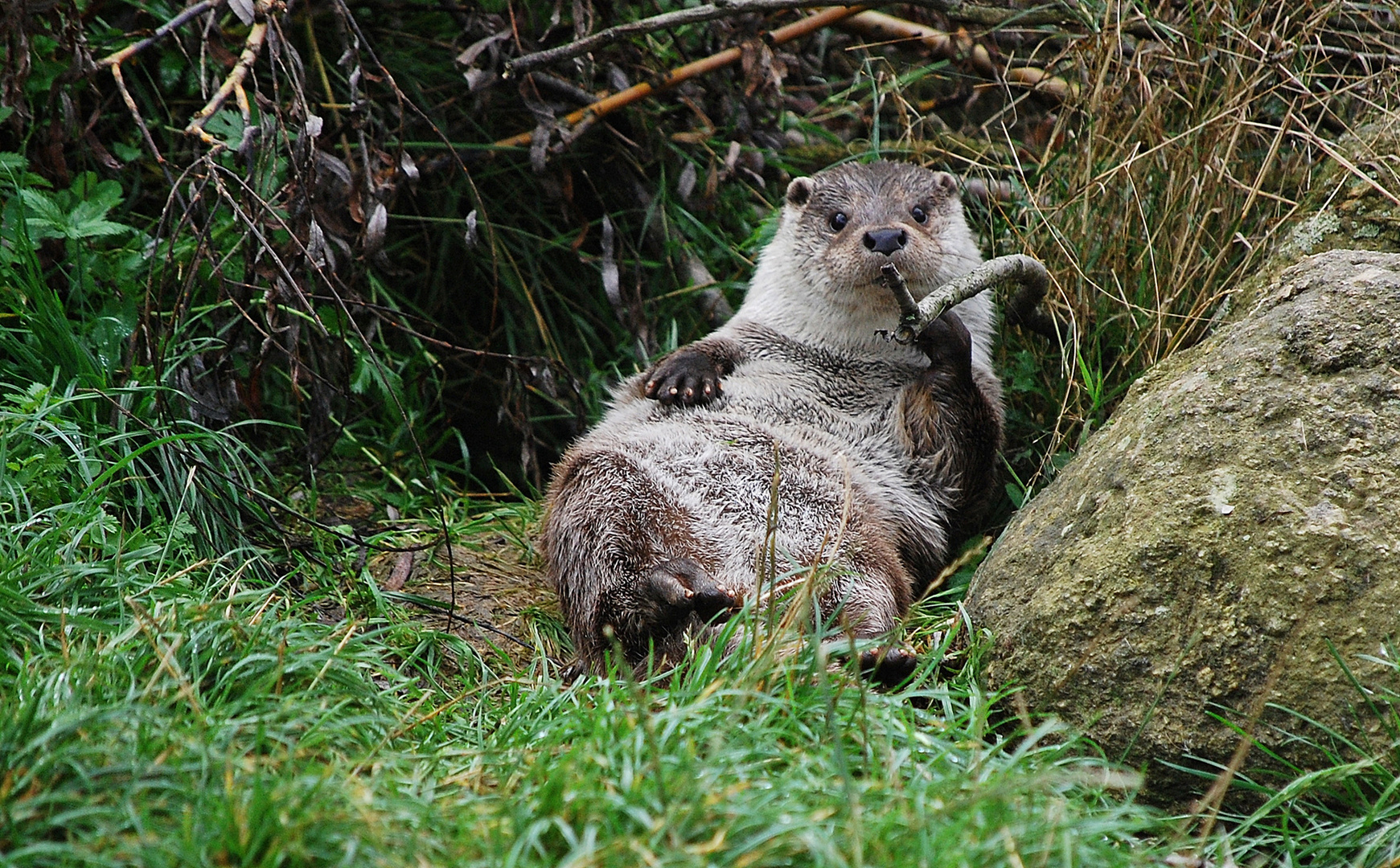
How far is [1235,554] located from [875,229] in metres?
Answer: 1.72

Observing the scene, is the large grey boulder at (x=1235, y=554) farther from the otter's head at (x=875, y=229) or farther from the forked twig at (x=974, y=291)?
the otter's head at (x=875, y=229)

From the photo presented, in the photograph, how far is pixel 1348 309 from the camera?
2.99m

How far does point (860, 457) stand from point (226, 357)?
2.11 metres

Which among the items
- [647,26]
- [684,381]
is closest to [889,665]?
[684,381]

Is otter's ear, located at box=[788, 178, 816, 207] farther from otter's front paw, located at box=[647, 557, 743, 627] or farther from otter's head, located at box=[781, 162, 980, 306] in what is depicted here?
otter's front paw, located at box=[647, 557, 743, 627]

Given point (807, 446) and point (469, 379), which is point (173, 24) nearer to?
point (469, 379)

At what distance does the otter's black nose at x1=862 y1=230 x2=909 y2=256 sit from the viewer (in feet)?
13.1

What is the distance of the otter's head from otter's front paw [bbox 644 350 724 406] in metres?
0.54

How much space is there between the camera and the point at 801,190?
4.51m

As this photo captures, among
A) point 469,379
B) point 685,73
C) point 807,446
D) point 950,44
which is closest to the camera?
point 807,446

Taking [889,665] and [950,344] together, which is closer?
[889,665]

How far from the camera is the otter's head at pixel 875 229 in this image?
4039 mm

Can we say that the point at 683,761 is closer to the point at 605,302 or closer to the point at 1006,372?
the point at 1006,372

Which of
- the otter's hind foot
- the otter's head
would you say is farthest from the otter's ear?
the otter's hind foot
